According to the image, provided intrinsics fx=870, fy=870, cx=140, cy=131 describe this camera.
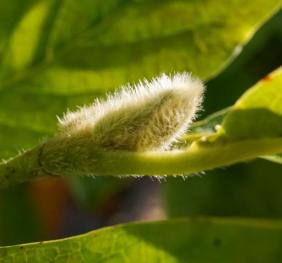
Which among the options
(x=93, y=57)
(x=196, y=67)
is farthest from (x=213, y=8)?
(x=93, y=57)

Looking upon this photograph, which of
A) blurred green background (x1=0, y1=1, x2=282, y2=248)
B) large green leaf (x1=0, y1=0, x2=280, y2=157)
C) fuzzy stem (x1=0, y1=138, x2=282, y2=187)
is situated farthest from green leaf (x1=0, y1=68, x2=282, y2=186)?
blurred green background (x1=0, y1=1, x2=282, y2=248)

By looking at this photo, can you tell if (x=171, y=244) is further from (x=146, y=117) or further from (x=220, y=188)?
(x=220, y=188)

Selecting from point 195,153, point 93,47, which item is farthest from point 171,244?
point 93,47

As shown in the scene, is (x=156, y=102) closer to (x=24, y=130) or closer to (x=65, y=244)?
(x=65, y=244)

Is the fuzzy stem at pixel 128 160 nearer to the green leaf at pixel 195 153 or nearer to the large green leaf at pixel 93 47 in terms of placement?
the green leaf at pixel 195 153

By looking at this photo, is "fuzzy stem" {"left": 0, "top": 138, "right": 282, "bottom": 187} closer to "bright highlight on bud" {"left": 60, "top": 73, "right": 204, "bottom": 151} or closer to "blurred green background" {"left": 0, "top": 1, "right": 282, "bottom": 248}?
"bright highlight on bud" {"left": 60, "top": 73, "right": 204, "bottom": 151}
